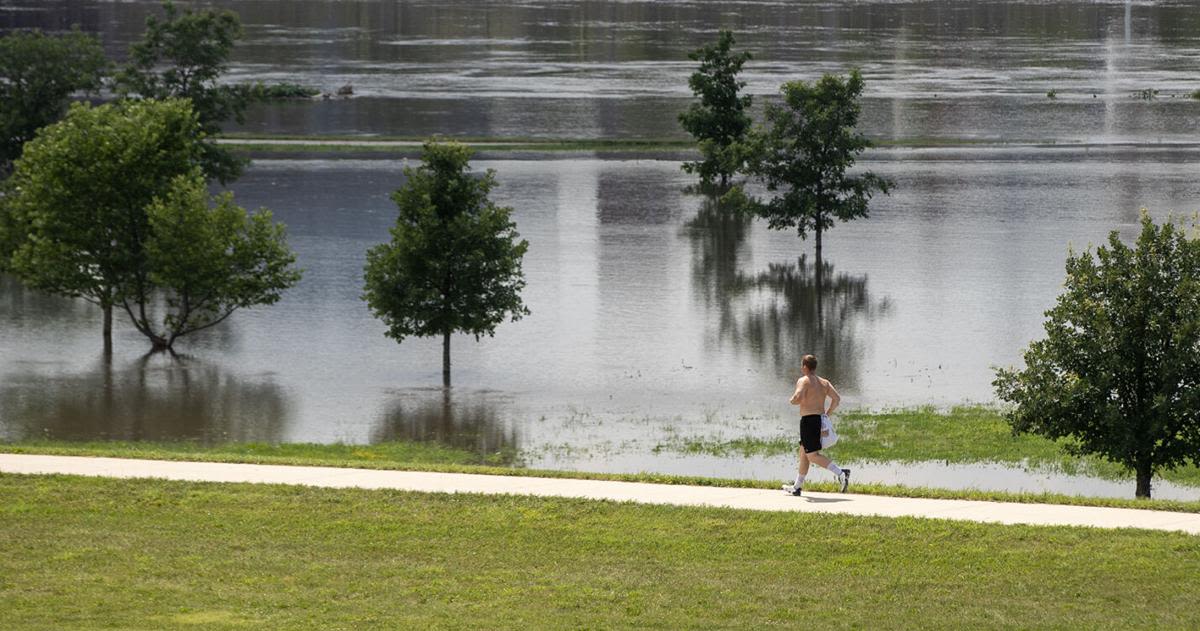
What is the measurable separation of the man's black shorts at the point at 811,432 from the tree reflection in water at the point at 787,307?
23.7 metres

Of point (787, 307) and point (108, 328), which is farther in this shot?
point (787, 307)

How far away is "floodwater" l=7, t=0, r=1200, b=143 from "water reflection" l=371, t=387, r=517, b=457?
2531 inches

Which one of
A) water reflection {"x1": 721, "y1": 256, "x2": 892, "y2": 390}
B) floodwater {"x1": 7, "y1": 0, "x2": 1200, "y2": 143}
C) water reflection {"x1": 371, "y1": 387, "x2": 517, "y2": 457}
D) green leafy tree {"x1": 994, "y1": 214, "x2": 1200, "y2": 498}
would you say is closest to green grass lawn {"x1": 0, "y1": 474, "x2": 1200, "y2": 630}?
green leafy tree {"x1": 994, "y1": 214, "x2": 1200, "y2": 498}

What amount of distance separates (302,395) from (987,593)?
30644 mm

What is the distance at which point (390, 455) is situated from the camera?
131ft

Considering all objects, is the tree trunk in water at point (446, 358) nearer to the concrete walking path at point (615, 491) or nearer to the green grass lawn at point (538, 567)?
the concrete walking path at point (615, 491)

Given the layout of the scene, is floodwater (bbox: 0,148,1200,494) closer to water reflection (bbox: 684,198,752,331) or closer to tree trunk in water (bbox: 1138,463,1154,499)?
water reflection (bbox: 684,198,752,331)

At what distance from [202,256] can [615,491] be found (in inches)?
1194

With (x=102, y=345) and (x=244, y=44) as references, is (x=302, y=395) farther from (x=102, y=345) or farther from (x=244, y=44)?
(x=244, y=44)

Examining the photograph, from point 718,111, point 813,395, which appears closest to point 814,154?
Result: point 718,111

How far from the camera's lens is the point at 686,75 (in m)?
148

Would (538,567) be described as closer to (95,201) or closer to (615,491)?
(615,491)

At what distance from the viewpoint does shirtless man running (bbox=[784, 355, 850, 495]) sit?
25.1m

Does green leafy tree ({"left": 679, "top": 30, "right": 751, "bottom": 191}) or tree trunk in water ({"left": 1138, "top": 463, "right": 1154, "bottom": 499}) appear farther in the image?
green leafy tree ({"left": 679, "top": 30, "right": 751, "bottom": 191})
